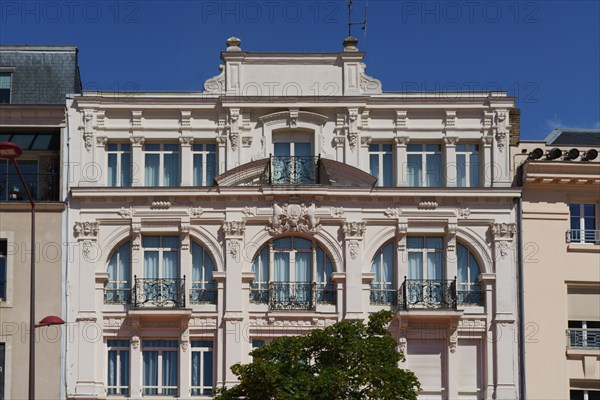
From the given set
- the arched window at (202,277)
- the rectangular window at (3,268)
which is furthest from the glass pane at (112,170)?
the rectangular window at (3,268)

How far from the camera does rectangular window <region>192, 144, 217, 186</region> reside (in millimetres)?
39719

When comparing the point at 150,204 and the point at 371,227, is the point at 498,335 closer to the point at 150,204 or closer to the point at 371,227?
the point at 371,227

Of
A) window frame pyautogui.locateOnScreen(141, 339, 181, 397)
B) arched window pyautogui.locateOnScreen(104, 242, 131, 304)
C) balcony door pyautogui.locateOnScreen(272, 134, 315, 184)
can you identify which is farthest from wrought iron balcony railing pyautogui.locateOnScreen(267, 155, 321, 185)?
window frame pyautogui.locateOnScreen(141, 339, 181, 397)

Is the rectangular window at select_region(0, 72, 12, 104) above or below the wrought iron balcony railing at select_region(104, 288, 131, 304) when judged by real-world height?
above

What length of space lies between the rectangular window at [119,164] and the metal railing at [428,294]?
8658 mm

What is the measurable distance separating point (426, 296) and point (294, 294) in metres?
3.76

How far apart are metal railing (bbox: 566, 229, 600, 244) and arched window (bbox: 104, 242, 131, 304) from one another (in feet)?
42.0

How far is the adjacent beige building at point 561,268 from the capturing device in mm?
38500

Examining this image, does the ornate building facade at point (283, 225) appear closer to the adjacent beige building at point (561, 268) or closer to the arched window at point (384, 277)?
the arched window at point (384, 277)

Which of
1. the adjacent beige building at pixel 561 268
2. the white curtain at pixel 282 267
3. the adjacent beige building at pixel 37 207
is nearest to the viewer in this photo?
the adjacent beige building at pixel 37 207

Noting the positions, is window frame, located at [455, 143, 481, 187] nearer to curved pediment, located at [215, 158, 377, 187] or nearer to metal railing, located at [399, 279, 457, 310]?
curved pediment, located at [215, 158, 377, 187]

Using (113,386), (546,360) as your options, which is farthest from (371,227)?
(113,386)

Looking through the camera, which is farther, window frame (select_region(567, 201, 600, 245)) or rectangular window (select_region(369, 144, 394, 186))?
rectangular window (select_region(369, 144, 394, 186))

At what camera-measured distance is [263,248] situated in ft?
129
